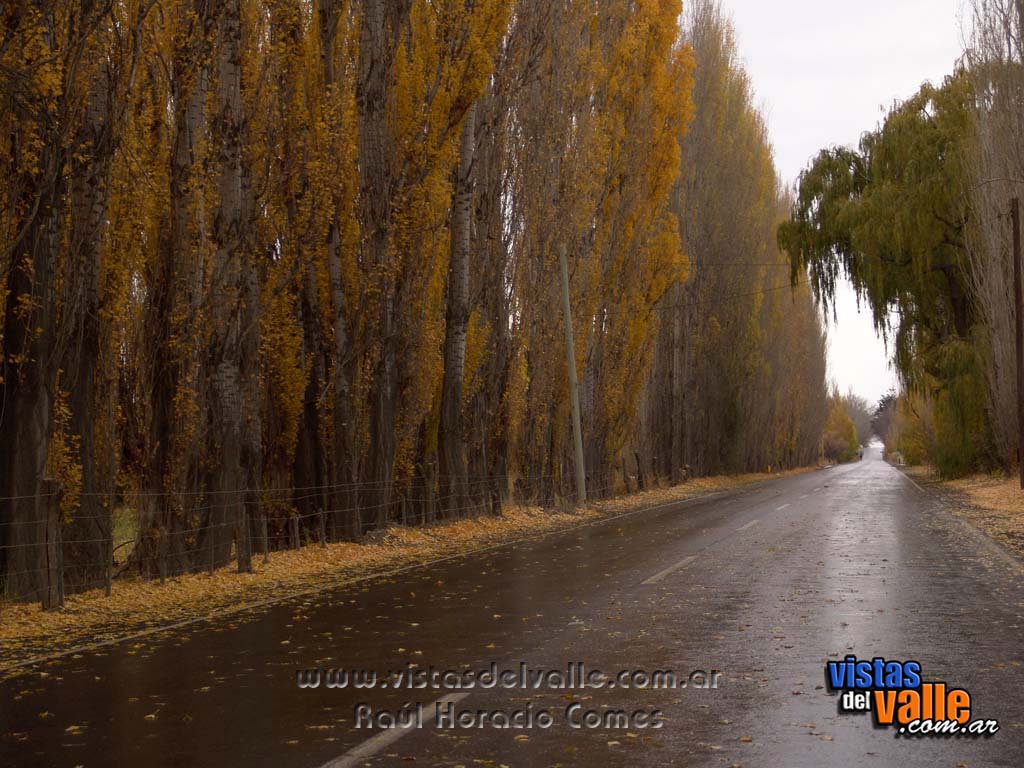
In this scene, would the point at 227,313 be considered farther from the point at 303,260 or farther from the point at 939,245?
the point at 939,245

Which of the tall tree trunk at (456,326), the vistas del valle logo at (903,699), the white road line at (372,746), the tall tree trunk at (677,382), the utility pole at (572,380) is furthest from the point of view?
the tall tree trunk at (677,382)

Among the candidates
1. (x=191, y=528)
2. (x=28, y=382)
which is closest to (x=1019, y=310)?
(x=191, y=528)

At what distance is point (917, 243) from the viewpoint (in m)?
36.5

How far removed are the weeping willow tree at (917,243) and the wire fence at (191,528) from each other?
19999 mm

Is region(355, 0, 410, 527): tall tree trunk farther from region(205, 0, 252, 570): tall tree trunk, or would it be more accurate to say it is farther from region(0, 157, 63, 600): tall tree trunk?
region(0, 157, 63, 600): tall tree trunk

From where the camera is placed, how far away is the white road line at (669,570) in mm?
12696

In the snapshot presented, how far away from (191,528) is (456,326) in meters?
8.68

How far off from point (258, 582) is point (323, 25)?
29.9 feet

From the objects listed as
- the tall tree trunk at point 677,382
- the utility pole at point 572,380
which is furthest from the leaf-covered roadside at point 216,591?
the tall tree trunk at point 677,382

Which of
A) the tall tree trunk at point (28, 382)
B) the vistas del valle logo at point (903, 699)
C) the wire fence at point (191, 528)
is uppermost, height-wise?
the tall tree trunk at point (28, 382)

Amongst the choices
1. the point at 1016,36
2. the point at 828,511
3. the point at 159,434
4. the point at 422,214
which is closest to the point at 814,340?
the point at 1016,36

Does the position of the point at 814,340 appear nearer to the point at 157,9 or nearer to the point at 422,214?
the point at 422,214

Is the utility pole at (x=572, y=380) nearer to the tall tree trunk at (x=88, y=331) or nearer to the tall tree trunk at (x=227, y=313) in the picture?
the tall tree trunk at (x=227, y=313)

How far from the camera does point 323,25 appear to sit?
18047mm
